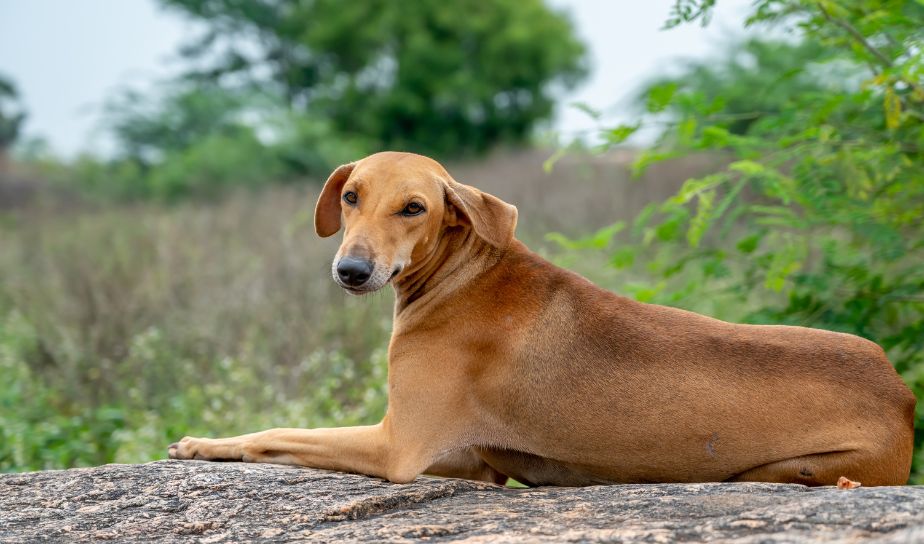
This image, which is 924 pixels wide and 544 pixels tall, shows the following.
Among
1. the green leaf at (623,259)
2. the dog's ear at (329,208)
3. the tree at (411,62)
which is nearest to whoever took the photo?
the dog's ear at (329,208)

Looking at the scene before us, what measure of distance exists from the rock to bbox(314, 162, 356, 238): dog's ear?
4.53 ft

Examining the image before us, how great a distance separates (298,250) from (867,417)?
10053 mm

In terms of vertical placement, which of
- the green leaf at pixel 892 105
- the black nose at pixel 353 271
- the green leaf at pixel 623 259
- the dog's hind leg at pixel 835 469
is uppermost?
the green leaf at pixel 892 105

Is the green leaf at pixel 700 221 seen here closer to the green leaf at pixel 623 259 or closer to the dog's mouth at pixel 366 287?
the green leaf at pixel 623 259

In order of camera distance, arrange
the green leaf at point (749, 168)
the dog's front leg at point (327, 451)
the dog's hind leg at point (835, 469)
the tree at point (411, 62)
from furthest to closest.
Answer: the tree at point (411, 62)
the green leaf at point (749, 168)
the dog's front leg at point (327, 451)
the dog's hind leg at point (835, 469)

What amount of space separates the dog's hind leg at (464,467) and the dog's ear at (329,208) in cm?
143

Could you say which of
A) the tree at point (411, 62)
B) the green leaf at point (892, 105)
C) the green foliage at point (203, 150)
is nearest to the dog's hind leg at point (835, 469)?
the green leaf at point (892, 105)

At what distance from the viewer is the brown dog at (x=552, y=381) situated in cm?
404

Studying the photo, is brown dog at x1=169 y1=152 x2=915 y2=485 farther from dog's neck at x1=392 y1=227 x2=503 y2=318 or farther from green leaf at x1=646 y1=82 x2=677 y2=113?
green leaf at x1=646 y1=82 x2=677 y2=113

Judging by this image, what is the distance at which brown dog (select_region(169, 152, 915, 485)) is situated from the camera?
13.3 ft

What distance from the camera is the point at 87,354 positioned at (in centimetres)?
979

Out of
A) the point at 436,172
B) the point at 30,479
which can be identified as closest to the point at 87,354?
the point at 30,479

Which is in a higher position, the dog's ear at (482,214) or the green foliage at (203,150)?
the green foliage at (203,150)

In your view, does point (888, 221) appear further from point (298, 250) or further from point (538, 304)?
point (298, 250)
